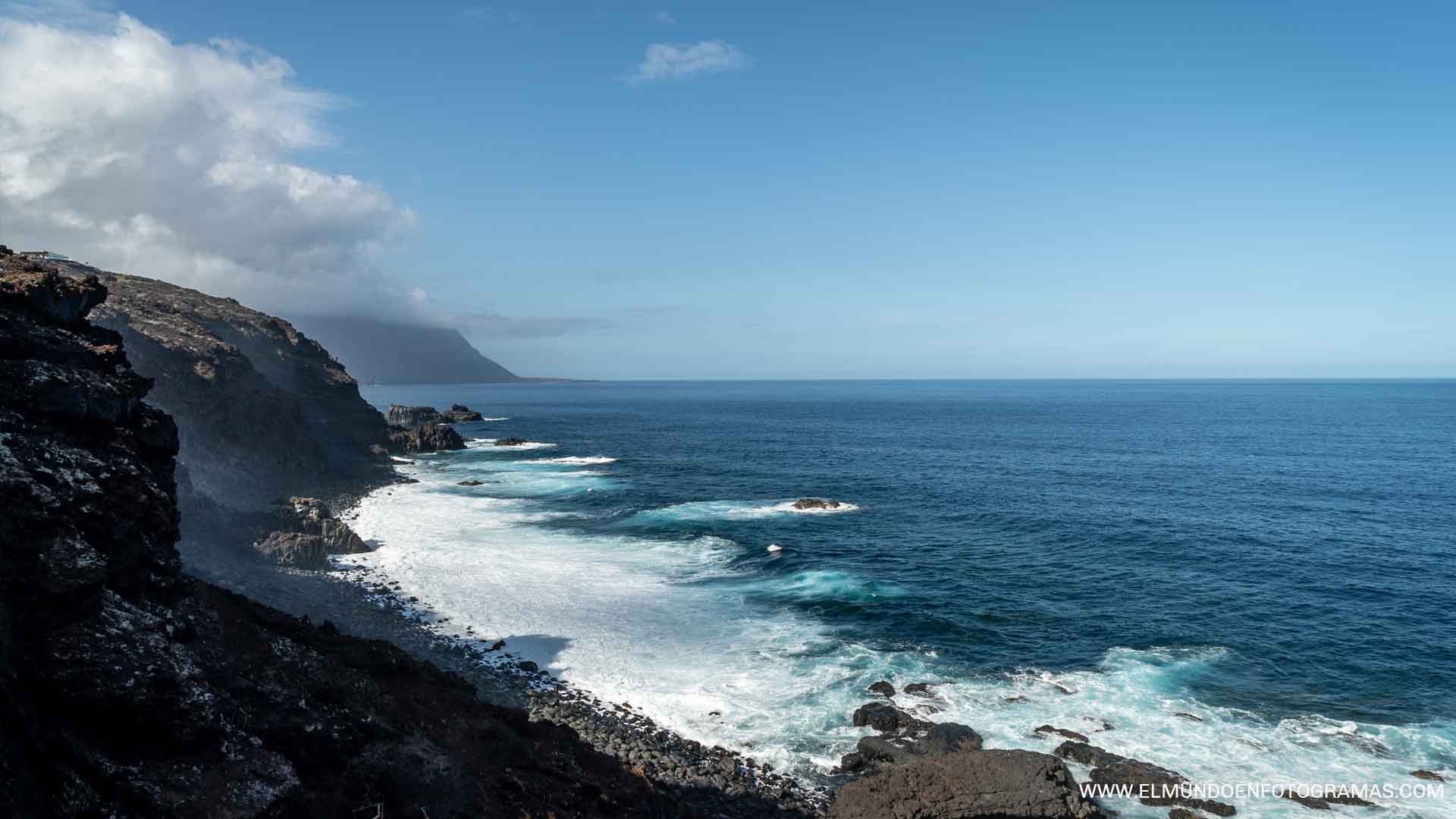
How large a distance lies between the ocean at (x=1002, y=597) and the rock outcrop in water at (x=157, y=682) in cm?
999

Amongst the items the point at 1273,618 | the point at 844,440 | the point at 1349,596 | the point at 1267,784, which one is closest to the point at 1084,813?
the point at 1267,784

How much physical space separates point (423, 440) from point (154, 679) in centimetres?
10044

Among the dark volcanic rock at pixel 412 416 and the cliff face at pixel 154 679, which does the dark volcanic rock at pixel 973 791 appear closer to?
the cliff face at pixel 154 679

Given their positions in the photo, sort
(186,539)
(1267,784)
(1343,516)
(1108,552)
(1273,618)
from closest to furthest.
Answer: (1267,784) < (1273,618) < (186,539) < (1108,552) < (1343,516)

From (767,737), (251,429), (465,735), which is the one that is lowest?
(767,737)

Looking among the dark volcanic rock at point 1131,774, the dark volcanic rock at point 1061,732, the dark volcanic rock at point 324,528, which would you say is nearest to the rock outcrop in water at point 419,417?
the dark volcanic rock at point 324,528

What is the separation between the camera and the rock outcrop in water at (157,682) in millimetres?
14234

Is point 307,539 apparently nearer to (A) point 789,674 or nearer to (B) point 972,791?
(A) point 789,674

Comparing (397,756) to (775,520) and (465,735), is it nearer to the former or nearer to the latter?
Answer: (465,735)

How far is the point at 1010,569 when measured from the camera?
49.2 metres

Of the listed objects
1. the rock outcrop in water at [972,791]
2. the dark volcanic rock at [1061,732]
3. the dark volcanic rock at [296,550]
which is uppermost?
the dark volcanic rock at [296,550]

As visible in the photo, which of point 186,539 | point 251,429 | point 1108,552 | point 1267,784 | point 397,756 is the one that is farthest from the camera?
point 251,429

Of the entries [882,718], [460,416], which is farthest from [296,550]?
[460,416]

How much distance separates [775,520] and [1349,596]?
127 feet
